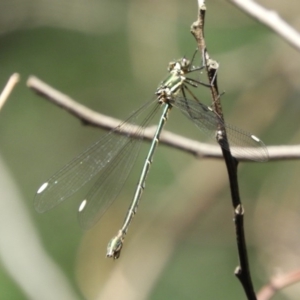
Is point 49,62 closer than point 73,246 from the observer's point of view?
No

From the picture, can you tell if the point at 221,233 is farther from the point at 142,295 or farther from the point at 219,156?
the point at 219,156

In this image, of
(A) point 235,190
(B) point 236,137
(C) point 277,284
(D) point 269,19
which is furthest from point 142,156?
(A) point 235,190

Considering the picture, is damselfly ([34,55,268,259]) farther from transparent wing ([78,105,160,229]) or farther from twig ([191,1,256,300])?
twig ([191,1,256,300])

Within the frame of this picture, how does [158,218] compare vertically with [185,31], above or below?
below

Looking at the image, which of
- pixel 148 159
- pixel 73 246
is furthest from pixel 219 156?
pixel 73 246

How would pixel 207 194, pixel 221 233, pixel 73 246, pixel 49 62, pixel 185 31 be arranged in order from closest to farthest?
pixel 207 194 → pixel 221 233 → pixel 73 246 → pixel 185 31 → pixel 49 62

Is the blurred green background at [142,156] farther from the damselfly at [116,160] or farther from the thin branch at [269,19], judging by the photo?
the thin branch at [269,19]

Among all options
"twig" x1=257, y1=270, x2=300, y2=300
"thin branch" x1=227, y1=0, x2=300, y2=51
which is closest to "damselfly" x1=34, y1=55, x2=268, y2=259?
"thin branch" x1=227, y1=0, x2=300, y2=51
